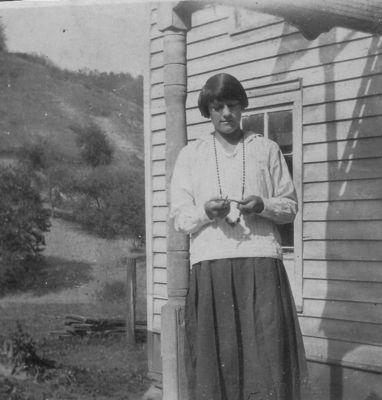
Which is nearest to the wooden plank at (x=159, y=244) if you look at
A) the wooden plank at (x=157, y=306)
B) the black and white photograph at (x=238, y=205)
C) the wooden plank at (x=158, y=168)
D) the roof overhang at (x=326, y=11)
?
the black and white photograph at (x=238, y=205)

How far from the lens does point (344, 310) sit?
13.0 ft

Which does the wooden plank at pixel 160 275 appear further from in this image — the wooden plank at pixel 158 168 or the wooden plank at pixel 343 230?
the wooden plank at pixel 343 230

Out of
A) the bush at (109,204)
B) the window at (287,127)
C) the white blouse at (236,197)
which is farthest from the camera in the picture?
the bush at (109,204)

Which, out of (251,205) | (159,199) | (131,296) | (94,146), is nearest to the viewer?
(251,205)

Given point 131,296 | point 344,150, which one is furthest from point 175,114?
point 131,296

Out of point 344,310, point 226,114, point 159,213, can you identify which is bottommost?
point 344,310

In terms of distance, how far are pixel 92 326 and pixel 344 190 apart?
4.43m

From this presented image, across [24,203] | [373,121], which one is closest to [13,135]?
[24,203]

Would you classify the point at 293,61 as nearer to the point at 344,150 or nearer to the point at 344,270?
the point at 344,150

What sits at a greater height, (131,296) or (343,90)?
(343,90)

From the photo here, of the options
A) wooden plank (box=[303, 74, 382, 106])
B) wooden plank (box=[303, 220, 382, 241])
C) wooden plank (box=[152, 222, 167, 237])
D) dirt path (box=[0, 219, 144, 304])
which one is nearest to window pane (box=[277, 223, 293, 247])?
wooden plank (box=[303, 220, 382, 241])

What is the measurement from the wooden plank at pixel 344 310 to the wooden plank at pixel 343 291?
32 mm

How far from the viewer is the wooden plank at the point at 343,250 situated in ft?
12.4

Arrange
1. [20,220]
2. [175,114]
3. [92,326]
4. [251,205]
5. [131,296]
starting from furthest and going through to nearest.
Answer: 1. [20,220]
2. [92,326]
3. [131,296]
4. [175,114]
5. [251,205]
